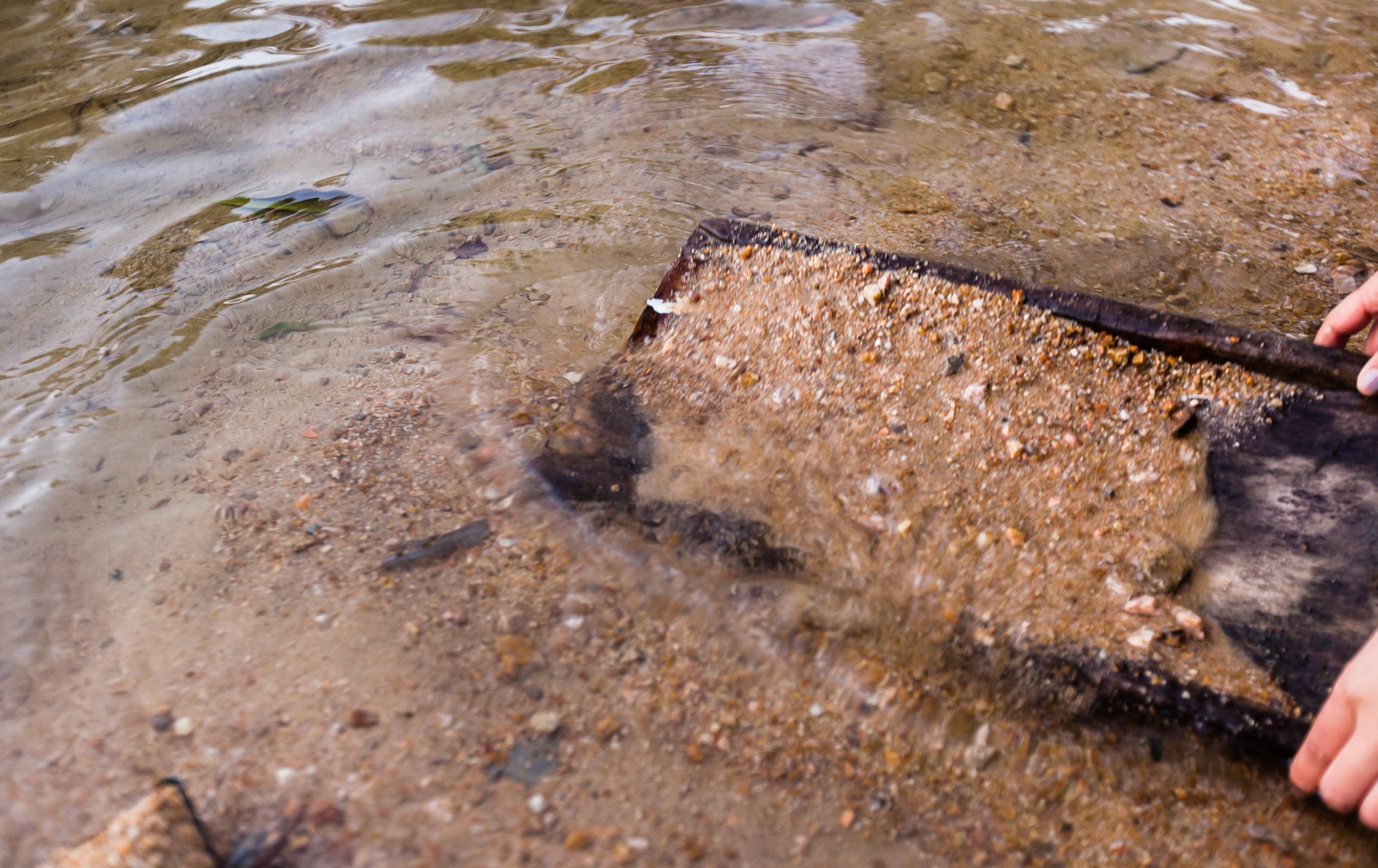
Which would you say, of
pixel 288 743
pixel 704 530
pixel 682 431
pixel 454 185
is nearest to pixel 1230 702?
pixel 704 530

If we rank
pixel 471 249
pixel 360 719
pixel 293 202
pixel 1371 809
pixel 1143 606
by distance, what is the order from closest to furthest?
pixel 1371 809, pixel 360 719, pixel 1143 606, pixel 471 249, pixel 293 202

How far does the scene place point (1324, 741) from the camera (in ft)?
4.84

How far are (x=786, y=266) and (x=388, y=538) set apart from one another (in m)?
1.40

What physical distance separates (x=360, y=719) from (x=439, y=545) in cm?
49

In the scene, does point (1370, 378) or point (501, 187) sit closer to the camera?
point (1370, 378)

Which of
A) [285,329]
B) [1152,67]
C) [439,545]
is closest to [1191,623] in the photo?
[439,545]

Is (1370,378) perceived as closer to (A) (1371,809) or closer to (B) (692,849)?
(A) (1371,809)

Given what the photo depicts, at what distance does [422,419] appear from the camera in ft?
8.04

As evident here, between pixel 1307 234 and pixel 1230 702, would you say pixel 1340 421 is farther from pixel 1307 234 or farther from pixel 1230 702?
pixel 1307 234

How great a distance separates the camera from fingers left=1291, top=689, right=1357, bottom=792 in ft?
4.72

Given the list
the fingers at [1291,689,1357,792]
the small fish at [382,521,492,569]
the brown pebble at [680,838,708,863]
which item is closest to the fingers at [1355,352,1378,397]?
the fingers at [1291,689,1357,792]

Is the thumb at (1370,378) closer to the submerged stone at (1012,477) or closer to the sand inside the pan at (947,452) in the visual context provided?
the submerged stone at (1012,477)

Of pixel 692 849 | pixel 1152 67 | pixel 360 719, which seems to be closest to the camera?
pixel 692 849

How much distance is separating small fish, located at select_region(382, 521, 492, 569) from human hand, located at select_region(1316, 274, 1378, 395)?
217cm
